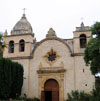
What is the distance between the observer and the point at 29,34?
32156 mm

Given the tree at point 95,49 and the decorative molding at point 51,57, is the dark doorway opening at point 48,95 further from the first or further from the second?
the tree at point 95,49

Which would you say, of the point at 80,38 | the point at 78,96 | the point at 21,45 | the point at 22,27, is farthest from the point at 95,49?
the point at 22,27

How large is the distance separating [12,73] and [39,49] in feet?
20.1

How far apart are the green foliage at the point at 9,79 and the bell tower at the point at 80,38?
8.22 meters

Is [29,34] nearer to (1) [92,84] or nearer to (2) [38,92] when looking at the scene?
(2) [38,92]

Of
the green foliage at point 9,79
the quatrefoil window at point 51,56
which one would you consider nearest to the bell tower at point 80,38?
the quatrefoil window at point 51,56

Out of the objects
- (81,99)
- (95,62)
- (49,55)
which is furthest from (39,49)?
(95,62)

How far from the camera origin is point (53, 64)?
98.6ft

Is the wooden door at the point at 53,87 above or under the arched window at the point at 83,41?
under

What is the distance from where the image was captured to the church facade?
2856 centimetres

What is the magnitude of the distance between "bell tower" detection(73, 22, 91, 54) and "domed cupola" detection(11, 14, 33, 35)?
762cm

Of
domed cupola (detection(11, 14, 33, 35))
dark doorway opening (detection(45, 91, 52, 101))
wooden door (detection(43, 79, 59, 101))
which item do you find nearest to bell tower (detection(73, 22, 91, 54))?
wooden door (detection(43, 79, 59, 101))

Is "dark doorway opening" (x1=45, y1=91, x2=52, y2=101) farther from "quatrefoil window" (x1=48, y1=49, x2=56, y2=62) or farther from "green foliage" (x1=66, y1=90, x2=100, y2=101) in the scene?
"quatrefoil window" (x1=48, y1=49, x2=56, y2=62)

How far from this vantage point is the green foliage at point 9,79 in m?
25.0
